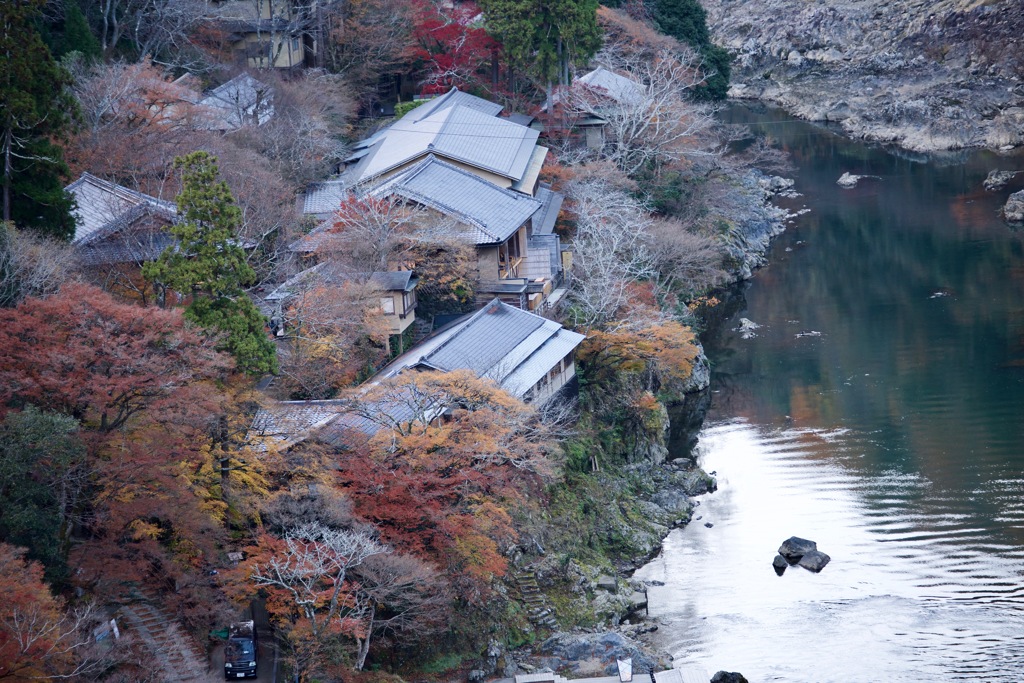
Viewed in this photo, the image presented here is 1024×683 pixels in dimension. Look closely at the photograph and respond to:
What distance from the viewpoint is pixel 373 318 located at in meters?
25.6

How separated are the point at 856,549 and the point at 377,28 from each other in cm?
2721

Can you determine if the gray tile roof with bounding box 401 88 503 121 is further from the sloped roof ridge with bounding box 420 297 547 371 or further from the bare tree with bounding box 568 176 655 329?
the sloped roof ridge with bounding box 420 297 547 371

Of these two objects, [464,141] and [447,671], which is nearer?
[447,671]

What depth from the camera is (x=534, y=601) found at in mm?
22953

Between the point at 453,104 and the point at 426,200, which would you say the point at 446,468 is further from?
the point at 453,104

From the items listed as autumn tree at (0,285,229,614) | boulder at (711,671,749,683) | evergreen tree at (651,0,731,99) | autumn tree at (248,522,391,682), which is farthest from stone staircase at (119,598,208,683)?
evergreen tree at (651,0,731,99)

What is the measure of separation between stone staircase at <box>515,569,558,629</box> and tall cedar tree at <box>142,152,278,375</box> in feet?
23.0

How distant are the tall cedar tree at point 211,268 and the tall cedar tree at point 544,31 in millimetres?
19916

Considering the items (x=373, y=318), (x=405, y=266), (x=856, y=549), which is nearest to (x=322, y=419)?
(x=373, y=318)

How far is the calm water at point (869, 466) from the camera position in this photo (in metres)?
22.1

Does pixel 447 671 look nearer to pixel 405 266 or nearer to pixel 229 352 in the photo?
pixel 229 352

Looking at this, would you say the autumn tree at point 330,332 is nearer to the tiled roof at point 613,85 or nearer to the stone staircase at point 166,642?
the stone staircase at point 166,642

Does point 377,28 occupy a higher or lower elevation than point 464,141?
higher

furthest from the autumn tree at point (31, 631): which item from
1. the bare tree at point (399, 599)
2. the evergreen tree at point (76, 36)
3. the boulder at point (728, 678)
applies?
the evergreen tree at point (76, 36)
